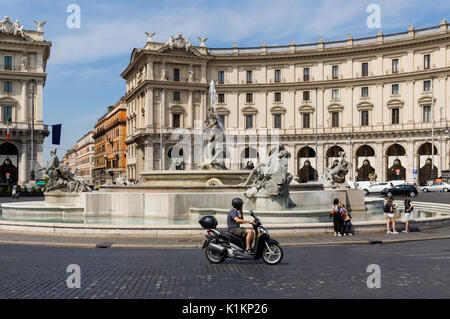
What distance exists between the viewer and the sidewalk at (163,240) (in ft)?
46.5

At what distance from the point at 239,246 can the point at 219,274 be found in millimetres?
1185

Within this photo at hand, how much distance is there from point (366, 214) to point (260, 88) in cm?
5137

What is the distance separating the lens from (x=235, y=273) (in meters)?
9.83

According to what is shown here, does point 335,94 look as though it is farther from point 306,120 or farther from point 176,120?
point 176,120

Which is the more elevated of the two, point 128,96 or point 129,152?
point 128,96

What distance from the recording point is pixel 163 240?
14969 millimetres

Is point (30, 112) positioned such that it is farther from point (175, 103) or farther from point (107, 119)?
point (107, 119)

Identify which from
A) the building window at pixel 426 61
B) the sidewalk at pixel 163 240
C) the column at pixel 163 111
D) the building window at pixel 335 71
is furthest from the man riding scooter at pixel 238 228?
Result: the building window at pixel 335 71

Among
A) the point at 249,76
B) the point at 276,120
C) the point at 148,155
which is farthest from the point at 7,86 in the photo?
the point at 276,120

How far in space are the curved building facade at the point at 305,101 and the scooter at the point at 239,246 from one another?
177ft

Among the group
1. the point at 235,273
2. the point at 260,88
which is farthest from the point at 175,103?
the point at 235,273

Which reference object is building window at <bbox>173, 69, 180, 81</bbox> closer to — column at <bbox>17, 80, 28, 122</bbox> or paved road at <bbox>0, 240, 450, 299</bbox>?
column at <bbox>17, 80, 28, 122</bbox>
